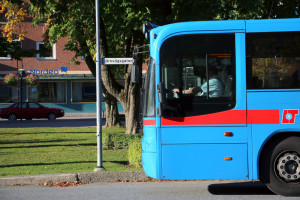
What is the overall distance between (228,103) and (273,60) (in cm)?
104

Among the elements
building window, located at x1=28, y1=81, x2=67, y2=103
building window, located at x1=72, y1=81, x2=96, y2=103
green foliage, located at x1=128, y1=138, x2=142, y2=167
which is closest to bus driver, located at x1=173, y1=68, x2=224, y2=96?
green foliage, located at x1=128, y1=138, x2=142, y2=167

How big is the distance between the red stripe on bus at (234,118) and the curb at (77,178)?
2296 millimetres

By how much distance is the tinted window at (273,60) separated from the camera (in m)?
7.86

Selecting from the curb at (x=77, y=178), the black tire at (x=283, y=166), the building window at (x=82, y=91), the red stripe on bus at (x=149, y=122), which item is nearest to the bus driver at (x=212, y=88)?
the red stripe on bus at (x=149, y=122)

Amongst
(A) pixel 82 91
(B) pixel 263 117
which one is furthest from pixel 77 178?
A: (A) pixel 82 91

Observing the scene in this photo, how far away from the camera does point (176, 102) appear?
795cm

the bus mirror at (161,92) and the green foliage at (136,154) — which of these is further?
the green foliage at (136,154)

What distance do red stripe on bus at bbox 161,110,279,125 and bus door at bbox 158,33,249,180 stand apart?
2 cm

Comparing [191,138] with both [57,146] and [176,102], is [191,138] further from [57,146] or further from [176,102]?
[57,146]

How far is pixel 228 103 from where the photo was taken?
25.9 ft

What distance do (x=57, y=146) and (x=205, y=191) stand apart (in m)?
8.94

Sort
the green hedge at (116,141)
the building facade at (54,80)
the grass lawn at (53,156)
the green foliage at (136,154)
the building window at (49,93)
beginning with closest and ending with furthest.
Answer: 1. the green foliage at (136,154)
2. the grass lawn at (53,156)
3. the green hedge at (116,141)
4. the building facade at (54,80)
5. the building window at (49,93)

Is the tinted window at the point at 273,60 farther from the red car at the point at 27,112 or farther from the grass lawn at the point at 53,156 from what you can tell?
the red car at the point at 27,112

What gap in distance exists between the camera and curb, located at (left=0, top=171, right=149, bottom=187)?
9453 mm
